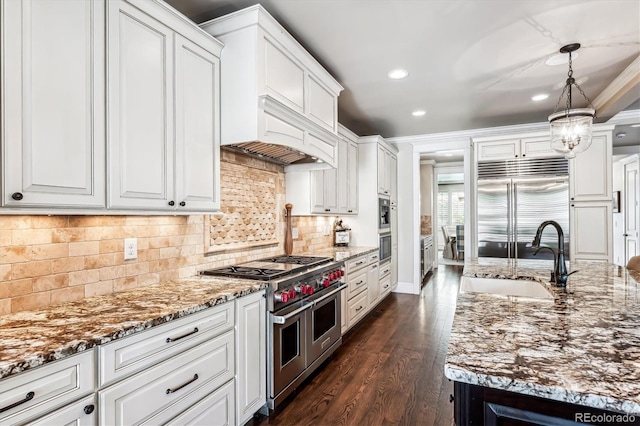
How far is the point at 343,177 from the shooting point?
13.9 ft

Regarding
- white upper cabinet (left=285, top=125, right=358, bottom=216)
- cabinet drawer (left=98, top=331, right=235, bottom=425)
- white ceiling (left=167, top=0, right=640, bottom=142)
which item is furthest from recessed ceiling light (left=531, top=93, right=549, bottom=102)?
cabinet drawer (left=98, top=331, right=235, bottom=425)

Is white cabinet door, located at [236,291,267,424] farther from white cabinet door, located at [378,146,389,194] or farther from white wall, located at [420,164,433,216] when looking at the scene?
white wall, located at [420,164,433,216]

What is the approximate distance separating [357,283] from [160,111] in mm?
2718

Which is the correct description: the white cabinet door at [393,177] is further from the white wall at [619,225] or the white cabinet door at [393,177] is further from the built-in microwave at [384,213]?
the white wall at [619,225]

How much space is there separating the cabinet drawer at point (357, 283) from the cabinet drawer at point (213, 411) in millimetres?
1858

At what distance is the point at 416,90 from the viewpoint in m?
3.58

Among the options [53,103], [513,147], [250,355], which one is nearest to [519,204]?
[513,147]

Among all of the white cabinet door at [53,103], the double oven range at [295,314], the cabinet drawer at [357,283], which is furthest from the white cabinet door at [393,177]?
the white cabinet door at [53,103]

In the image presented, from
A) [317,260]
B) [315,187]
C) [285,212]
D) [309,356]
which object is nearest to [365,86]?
[315,187]

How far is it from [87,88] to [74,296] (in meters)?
0.98

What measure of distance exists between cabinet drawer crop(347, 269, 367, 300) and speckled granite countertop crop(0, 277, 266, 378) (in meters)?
1.70

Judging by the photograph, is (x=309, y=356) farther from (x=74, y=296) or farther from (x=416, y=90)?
(x=416, y=90)

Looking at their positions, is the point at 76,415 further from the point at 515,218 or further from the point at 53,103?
the point at 515,218

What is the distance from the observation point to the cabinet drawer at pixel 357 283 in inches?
140
